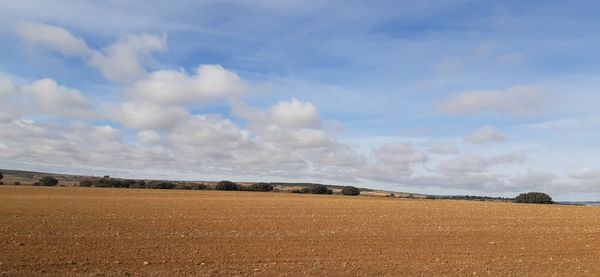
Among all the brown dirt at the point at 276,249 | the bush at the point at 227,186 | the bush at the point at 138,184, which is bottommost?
the brown dirt at the point at 276,249

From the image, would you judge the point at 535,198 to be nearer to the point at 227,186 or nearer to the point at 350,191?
the point at 350,191

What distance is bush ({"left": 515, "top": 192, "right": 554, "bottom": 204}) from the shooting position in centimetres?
9306

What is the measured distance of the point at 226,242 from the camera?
20375 millimetres

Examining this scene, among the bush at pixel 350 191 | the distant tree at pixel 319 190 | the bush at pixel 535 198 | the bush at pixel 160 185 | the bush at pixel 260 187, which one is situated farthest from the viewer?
the bush at pixel 260 187

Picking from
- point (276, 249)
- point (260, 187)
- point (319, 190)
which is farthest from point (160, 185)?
point (276, 249)

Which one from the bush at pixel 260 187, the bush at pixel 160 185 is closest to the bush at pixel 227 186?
Answer: the bush at pixel 260 187

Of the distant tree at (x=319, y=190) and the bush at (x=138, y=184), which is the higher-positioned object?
the distant tree at (x=319, y=190)

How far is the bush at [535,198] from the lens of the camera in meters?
93.1

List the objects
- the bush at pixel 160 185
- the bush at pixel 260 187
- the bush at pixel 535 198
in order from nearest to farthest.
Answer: the bush at pixel 535 198 < the bush at pixel 160 185 < the bush at pixel 260 187

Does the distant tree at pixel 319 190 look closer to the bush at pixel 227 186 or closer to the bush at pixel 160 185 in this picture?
the bush at pixel 227 186

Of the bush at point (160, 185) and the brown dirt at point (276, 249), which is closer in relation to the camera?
the brown dirt at point (276, 249)

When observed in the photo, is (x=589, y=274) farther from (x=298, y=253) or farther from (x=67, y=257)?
(x=67, y=257)

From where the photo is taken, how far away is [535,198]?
3725 inches

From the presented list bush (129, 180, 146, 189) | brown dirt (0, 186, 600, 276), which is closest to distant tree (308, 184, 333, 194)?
bush (129, 180, 146, 189)
